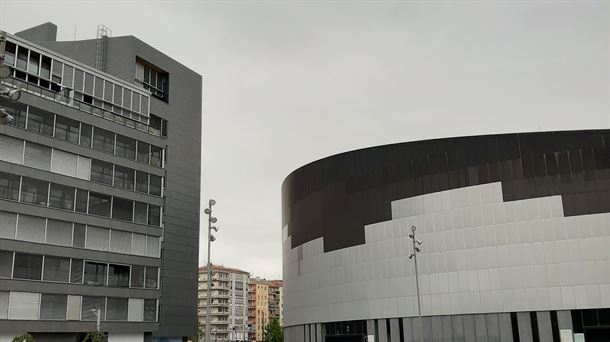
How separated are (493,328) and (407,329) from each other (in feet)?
31.2

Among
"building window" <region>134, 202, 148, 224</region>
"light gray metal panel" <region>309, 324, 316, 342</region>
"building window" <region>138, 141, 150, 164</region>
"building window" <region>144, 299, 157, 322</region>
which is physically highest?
"building window" <region>138, 141, 150, 164</region>

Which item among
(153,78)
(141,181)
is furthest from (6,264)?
(153,78)

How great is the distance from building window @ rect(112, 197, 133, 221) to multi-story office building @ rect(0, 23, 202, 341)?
0.09 metres

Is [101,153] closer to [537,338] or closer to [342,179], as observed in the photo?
[342,179]

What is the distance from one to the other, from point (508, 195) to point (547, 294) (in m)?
9.86

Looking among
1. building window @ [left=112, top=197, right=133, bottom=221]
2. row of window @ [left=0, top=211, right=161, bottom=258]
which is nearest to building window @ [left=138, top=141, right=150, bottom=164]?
building window @ [left=112, top=197, right=133, bottom=221]

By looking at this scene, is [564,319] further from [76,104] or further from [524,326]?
[76,104]

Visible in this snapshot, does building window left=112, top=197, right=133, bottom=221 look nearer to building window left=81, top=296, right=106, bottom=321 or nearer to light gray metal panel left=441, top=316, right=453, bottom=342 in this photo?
building window left=81, top=296, right=106, bottom=321

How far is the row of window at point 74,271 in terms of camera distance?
4634cm

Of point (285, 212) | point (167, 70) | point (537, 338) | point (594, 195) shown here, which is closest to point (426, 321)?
point (537, 338)

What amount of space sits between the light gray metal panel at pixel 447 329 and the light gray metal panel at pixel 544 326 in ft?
28.1

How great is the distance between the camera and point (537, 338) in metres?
55.0

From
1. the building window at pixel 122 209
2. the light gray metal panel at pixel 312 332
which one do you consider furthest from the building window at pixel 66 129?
the light gray metal panel at pixel 312 332

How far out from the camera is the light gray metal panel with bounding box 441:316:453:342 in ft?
196
